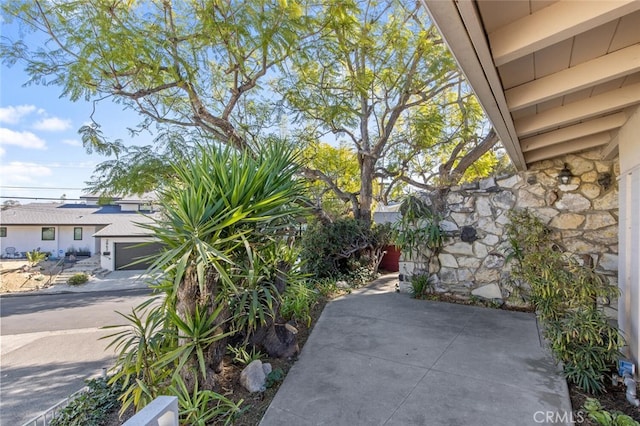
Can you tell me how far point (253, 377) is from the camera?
324 cm

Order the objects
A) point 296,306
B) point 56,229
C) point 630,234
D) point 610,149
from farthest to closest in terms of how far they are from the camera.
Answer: point 56,229, point 296,306, point 610,149, point 630,234

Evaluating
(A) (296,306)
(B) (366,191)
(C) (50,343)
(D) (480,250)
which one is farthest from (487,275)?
(C) (50,343)

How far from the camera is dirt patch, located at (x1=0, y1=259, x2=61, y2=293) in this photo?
51.4 ft

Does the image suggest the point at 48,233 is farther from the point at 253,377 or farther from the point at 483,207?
the point at 483,207

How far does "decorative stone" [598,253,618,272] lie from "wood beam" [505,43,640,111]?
3.88 meters

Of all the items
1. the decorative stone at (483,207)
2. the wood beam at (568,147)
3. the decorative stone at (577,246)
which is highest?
the wood beam at (568,147)

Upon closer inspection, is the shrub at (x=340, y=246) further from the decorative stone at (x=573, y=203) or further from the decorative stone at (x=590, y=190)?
the decorative stone at (x=590, y=190)

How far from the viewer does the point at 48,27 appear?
6.22 m

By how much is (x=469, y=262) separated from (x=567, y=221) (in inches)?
68.0

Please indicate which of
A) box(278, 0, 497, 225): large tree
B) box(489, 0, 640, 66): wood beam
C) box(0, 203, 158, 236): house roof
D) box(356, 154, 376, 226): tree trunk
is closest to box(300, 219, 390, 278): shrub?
box(356, 154, 376, 226): tree trunk

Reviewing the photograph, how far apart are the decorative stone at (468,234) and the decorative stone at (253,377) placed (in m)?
4.63

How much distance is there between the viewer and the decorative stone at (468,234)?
6.04 metres

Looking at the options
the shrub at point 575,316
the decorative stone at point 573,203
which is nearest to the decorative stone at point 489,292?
the shrub at point 575,316

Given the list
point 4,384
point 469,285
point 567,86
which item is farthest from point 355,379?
point 4,384
